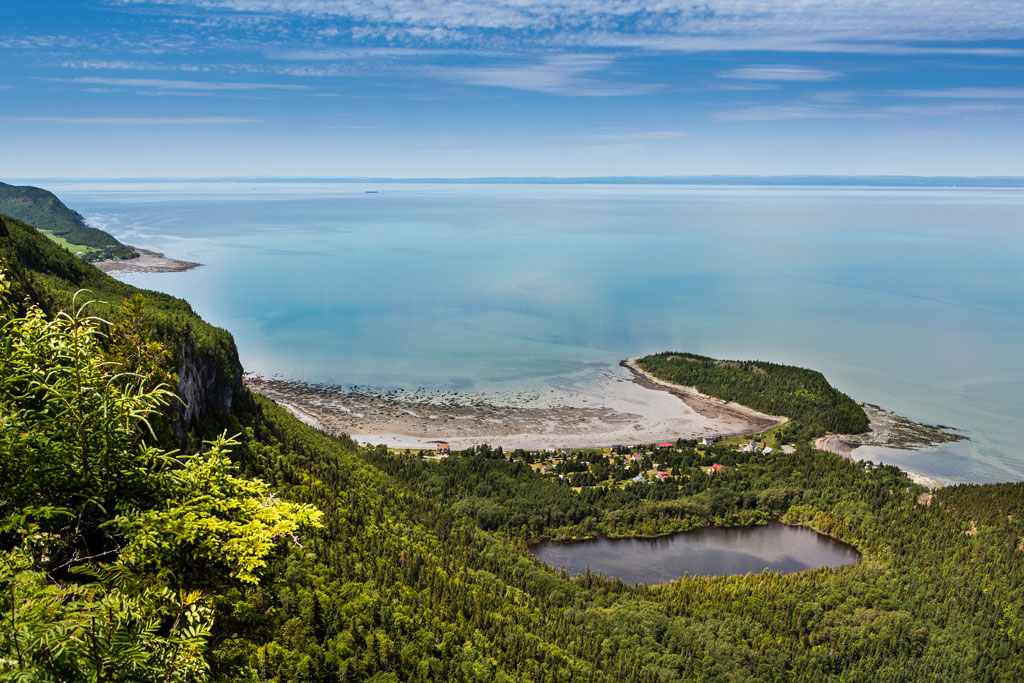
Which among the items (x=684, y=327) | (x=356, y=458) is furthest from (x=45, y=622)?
(x=684, y=327)

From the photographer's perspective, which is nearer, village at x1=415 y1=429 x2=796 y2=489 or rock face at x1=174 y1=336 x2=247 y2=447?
rock face at x1=174 y1=336 x2=247 y2=447

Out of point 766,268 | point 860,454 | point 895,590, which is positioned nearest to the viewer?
point 895,590

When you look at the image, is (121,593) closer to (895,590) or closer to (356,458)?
(895,590)

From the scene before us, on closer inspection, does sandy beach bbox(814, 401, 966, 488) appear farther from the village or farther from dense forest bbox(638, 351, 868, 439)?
the village

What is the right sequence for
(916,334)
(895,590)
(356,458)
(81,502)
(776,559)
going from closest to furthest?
(81,502), (895,590), (776,559), (356,458), (916,334)

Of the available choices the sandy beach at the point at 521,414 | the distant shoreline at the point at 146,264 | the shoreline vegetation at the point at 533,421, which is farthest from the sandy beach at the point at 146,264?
the shoreline vegetation at the point at 533,421

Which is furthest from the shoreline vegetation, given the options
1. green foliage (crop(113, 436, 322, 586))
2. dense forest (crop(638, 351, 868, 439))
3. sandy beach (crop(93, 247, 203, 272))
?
sandy beach (crop(93, 247, 203, 272))

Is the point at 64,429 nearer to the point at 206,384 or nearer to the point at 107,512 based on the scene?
the point at 107,512
